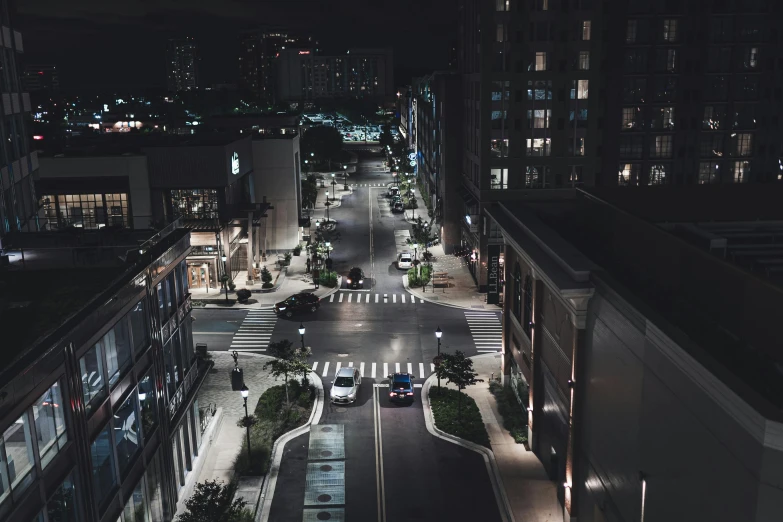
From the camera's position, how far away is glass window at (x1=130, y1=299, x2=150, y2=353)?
81.2 ft

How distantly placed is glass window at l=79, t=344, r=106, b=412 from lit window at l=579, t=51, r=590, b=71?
52688 millimetres

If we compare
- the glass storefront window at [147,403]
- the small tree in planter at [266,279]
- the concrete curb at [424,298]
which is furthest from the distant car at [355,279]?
the glass storefront window at [147,403]

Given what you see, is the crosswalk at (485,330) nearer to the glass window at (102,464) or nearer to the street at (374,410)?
the street at (374,410)

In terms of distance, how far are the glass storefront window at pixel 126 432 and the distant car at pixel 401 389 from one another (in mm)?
17596

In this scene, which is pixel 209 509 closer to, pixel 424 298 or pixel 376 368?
pixel 376 368

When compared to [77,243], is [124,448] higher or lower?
lower

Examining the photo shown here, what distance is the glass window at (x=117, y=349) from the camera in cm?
2219

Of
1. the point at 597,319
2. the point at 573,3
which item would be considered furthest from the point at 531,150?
the point at 597,319

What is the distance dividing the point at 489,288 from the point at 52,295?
1610 inches

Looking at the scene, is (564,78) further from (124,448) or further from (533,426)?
(124,448)

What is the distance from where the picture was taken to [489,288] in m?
59.1

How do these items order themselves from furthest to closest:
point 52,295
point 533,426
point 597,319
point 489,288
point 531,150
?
point 531,150
point 489,288
point 533,426
point 597,319
point 52,295

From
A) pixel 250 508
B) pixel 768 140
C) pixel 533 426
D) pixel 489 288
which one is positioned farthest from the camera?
pixel 768 140

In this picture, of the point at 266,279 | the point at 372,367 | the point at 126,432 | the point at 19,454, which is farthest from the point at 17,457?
the point at 266,279
